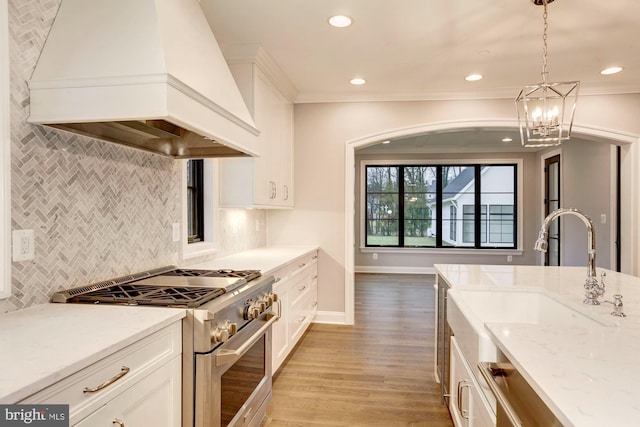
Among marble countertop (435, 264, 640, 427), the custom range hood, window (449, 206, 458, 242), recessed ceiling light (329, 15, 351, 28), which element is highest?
recessed ceiling light (329, 15, 351, 28)

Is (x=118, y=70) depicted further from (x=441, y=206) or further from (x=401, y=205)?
(x=441, y=206)

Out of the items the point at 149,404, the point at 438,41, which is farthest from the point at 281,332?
the point at 438,41

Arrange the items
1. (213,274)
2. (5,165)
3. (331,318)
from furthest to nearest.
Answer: (331,318), (213,274), (5,165)

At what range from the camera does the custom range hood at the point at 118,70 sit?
1.44 meters

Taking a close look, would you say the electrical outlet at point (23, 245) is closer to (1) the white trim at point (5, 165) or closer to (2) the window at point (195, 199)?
(1) the white trim at point (5, 165)

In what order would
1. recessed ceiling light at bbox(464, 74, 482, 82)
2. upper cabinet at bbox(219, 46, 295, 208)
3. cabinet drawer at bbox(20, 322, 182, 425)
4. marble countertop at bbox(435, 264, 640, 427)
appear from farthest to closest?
recessed ceiling light at bbox(464, 74, 482, 82) → upper cabinet at bbox(219, 46, 295, 208) → cabinet drawer at bbox(20, 322, 182, 425) → marble countertop at bbox(435, 264, 640, 427)

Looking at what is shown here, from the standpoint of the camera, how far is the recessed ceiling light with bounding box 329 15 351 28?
2.67 m

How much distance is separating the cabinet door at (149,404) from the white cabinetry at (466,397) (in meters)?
1.14

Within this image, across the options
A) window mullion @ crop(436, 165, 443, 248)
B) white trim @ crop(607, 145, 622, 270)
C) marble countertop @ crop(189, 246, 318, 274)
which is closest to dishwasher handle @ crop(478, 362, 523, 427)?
marble countertop @ crop(189, 246, 318, 274)

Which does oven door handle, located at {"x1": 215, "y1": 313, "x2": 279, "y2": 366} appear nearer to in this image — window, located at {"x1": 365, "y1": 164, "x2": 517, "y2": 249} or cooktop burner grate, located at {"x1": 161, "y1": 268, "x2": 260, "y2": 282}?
cooktop burner grate, located at {"x1": 161, "y1": 268, "x2": 260, "y2": 282}

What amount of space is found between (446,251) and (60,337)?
24.9 feet

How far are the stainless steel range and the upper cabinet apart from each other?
3.58 feet

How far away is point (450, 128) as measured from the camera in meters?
4.38

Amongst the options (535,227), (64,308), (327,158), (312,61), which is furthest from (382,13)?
→ (535,227)
